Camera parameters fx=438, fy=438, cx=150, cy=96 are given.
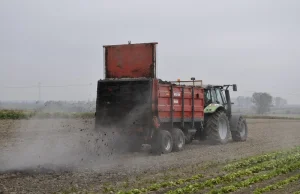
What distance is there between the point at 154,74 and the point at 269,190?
7.10 m

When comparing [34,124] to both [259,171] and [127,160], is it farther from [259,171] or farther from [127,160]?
[259,171]

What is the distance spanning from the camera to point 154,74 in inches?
587

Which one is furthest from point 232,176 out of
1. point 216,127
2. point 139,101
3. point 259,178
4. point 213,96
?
point 213,96

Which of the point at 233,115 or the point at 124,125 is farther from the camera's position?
the point at 233,115

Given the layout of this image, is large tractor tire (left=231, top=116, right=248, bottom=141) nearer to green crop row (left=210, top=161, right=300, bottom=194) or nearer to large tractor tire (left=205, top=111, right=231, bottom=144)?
large tractor tire (left=205, top=111, right=231, bottom=144)

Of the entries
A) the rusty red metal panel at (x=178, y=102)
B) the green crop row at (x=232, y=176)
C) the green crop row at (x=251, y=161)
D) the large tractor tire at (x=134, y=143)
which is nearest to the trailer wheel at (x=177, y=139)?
the rusty red metal panel at (x=178, y=102)

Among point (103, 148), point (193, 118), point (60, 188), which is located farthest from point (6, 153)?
point (193, 118)

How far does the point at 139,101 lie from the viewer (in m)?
14.5

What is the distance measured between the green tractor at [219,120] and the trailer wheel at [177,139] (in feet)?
4.89

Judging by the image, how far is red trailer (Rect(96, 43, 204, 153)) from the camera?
14469 mm

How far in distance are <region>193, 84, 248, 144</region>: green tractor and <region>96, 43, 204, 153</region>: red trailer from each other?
2.40m

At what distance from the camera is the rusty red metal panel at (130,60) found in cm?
1496

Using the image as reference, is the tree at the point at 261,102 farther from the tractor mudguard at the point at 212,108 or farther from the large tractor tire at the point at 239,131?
the tractor mudguard at the point at 212,108

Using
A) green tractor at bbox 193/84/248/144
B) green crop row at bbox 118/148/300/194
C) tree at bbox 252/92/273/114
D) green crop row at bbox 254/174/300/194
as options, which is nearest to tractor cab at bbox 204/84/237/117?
green tractor at bbox 193/84/248/144
